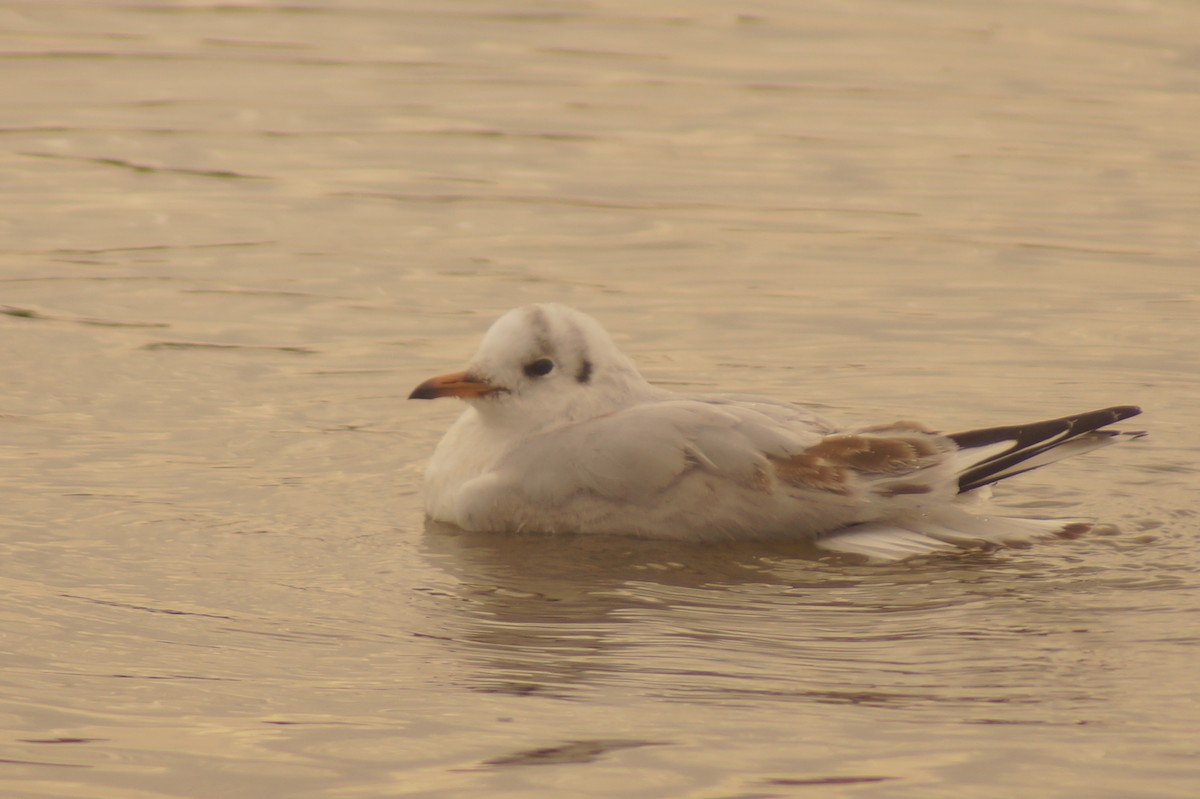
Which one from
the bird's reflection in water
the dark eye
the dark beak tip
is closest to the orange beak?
the dark beak tip

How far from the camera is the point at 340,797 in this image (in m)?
5.51

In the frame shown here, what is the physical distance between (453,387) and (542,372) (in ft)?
1.15

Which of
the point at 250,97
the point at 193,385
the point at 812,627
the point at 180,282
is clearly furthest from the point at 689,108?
the point at 812,627

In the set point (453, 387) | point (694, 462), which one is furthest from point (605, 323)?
point (694, 462)

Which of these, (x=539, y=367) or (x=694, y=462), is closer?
(x=694, y=462)

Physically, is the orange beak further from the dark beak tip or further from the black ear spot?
the black ear spot

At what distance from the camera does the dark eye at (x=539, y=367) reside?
7949mm

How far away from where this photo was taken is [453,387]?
7.82 meters

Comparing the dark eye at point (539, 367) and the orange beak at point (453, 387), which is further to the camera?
the dark eye at point (539, 367)

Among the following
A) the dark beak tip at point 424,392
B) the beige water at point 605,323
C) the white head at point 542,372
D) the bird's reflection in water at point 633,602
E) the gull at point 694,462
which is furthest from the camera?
the white head at point 542,372

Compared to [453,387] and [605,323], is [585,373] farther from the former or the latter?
[605,323]

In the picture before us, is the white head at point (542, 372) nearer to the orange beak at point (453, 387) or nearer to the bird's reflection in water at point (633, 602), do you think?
the orange beak at point (453, 387)

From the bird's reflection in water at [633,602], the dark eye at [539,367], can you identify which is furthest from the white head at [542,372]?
the bird's reflection in water at [633,602]

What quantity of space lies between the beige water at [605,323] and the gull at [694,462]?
13cm
